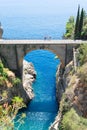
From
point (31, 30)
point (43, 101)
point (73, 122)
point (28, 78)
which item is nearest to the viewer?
point (73, 122)

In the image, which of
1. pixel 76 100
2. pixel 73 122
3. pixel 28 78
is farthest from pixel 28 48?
pixel 73 122

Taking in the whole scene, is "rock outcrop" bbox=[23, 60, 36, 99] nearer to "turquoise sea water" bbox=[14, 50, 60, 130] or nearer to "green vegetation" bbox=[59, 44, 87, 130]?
"turquoise sea water" bbox=[14, 50, 60, 130]

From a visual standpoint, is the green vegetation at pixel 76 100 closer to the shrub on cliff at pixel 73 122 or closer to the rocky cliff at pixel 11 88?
the shrub on cliff at pixel 73 122

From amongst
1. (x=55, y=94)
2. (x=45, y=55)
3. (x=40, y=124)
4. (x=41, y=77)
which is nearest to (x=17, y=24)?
(x=45, y=55)

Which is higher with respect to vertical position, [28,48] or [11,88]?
[28,48]

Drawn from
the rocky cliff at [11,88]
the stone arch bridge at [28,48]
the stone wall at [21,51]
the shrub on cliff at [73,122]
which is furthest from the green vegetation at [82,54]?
the shrub on cliff at [73,122]

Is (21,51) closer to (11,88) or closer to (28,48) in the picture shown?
(28,48)

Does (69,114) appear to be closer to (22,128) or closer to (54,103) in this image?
(22,128)
